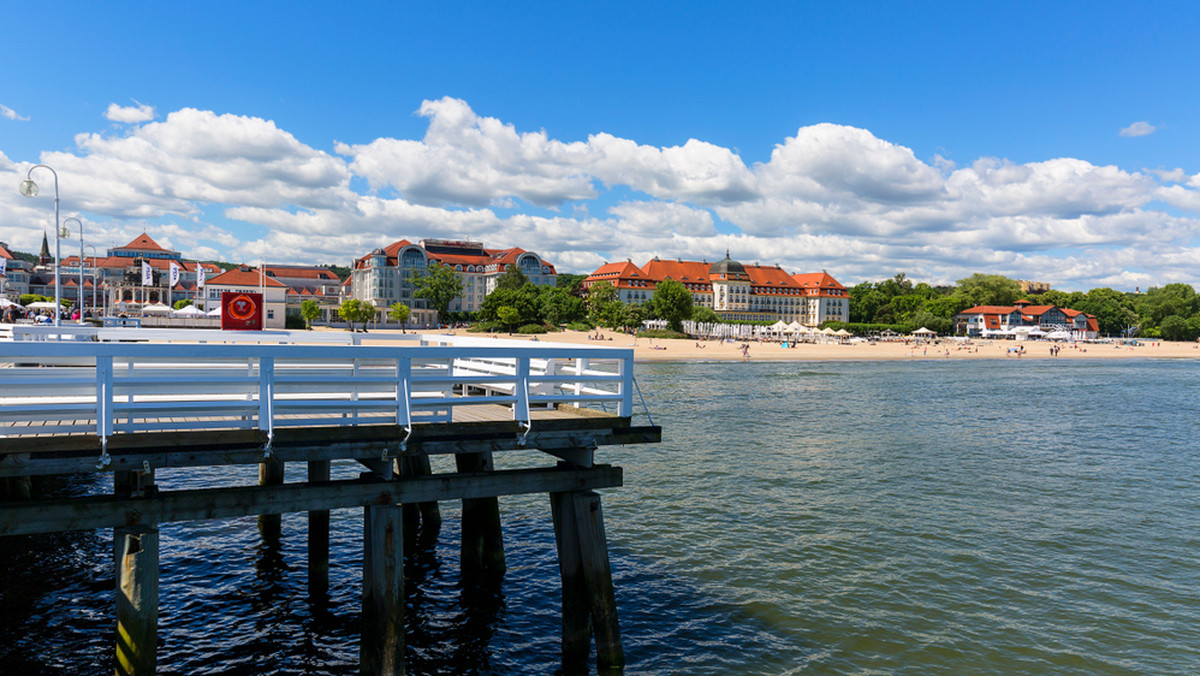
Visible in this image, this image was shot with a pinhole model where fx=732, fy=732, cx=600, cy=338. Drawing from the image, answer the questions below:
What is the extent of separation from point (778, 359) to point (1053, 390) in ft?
115

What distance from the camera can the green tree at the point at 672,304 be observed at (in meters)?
128

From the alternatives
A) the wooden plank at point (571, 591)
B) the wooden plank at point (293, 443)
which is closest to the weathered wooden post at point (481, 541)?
the wooden plank at point (571, 591)

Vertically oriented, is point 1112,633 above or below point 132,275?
below

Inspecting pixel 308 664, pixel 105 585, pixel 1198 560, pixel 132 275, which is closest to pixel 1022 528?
pixel 1198 560

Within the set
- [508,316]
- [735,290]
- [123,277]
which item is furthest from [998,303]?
[123,277]

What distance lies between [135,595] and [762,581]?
1033cm

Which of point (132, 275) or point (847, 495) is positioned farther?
point (132, 275)

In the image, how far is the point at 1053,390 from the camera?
186 ft

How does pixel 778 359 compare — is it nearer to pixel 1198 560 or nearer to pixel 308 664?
pixel 1198 560

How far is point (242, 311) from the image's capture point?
1242cm

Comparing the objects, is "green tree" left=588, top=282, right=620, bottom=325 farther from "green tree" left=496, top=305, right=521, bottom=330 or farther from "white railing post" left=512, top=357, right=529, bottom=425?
"white railing post" left=512, top=357, right=529, bottom=425

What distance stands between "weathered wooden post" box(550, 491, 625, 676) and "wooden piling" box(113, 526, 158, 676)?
15.2 feet

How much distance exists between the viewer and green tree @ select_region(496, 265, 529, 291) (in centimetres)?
14750

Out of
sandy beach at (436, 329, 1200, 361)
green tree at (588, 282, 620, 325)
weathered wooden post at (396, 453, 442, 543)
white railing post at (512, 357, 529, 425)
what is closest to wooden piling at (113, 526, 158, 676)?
white railing post at (512, 357, 529, 425)
